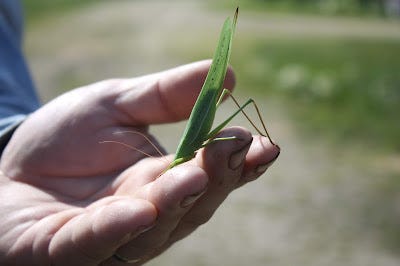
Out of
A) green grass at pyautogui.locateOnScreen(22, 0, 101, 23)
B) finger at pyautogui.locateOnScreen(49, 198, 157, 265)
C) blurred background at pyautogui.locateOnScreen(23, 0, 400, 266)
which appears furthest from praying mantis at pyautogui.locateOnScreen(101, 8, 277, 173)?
green grass at pyautogui.locateOnScreen(22, 0, 101, 23)

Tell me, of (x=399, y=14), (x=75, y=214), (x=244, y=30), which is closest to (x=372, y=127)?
(x=75, y=214)

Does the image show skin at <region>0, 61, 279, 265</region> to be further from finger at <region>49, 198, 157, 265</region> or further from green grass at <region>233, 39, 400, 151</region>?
green grass at <region>233, 39, 400, 151</region>

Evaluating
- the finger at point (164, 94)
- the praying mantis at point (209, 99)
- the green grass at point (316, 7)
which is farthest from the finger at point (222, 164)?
the green grass at point (316, 7)

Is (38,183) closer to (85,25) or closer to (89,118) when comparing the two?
(89,118)

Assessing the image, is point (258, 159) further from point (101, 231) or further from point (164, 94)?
point (164, 94)

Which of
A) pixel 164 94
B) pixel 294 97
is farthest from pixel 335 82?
pixel 164 94
